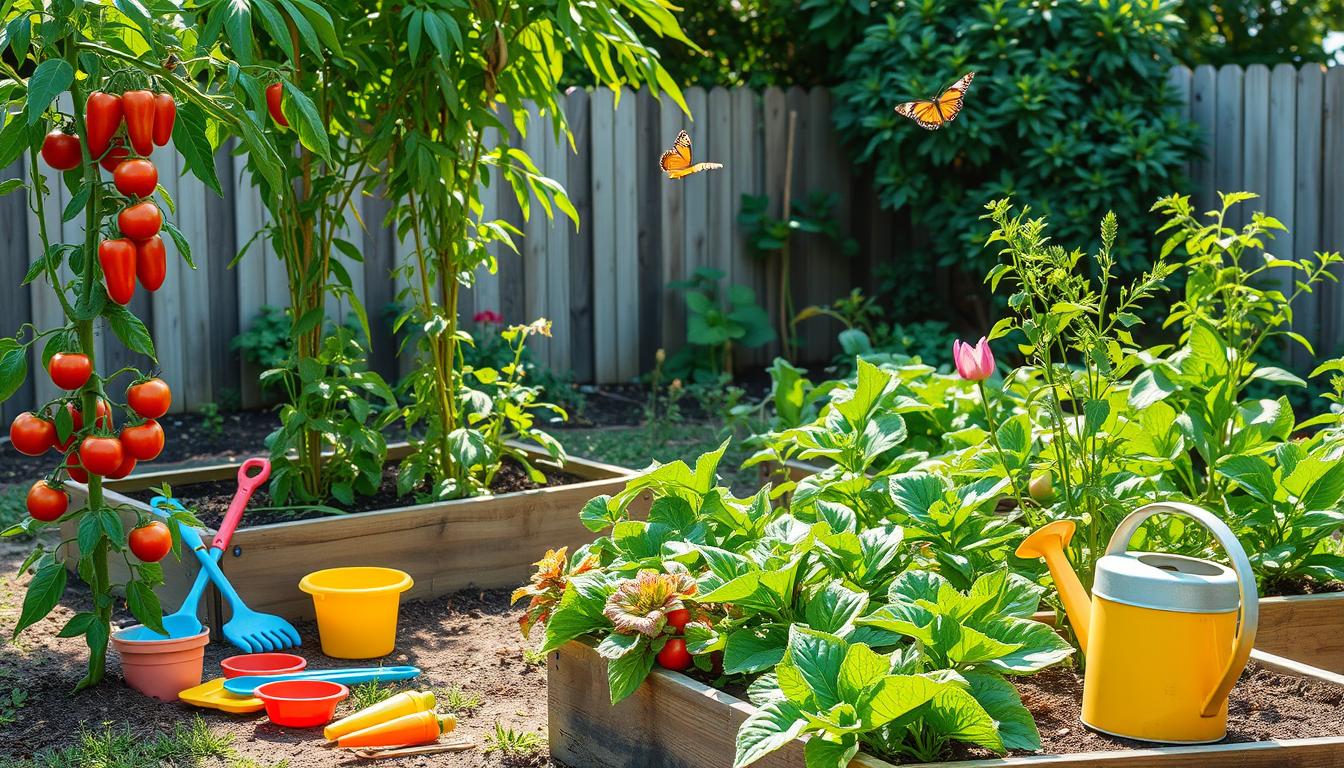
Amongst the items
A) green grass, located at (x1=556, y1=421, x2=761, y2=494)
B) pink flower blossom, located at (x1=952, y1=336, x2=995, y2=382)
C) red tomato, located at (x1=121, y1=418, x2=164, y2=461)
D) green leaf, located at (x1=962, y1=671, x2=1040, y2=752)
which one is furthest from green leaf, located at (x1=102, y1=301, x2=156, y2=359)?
green grass, located at (x1=556, y1=421, x2=761, y2=494)

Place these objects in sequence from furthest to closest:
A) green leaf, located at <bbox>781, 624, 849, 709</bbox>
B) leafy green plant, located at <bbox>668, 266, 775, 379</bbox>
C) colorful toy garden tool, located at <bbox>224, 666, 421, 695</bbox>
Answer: leafy green plant, located at <bbox>668, 266, 775, 379</bbox>
colorful toy garden tool, located at <bbox>224, 666, 421, 695</bbox>
green leaf, located at <bbox>781, 624, 849, 709</bbox>

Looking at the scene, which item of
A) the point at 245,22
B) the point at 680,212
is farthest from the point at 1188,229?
the point at 680,212

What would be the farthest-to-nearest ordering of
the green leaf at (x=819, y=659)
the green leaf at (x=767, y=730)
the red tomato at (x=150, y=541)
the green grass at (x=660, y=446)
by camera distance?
1. the green grass at (x=660, y=446)
2. the red tomato at (x=150, y=541)
3. the green leaf at (x=819, y=659)
4. the green leaf at (x=767, y=730)

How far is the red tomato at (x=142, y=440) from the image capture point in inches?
99.0

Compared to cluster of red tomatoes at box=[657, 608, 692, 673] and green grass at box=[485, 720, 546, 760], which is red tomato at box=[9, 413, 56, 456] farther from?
cluster of red tomatoes at box=[657, 608, 692, 673]

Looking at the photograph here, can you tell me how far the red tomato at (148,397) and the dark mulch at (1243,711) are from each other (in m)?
1.58

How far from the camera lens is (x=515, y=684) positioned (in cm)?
288

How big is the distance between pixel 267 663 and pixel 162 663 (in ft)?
0.69

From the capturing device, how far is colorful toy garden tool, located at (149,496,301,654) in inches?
118

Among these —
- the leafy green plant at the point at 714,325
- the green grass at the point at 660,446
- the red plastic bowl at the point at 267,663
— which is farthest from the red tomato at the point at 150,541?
the leafy green plant at the point at 714,325

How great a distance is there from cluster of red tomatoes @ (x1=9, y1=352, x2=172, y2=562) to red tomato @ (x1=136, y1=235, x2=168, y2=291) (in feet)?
0.62

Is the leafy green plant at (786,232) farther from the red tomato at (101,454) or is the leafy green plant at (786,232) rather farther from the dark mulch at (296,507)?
the red tomato at (101,454)

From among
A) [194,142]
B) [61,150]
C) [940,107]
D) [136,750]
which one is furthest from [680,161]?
[136,750]

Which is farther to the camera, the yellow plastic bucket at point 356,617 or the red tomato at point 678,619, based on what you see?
the yellow plastic bucket at point 356,617
